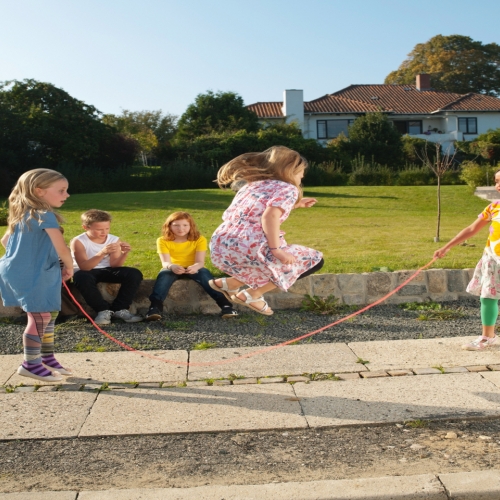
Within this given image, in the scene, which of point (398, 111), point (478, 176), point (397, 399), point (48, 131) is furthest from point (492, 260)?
point (398, 111)

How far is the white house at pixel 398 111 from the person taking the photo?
5694 centimetres

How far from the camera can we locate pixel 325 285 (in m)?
8.31

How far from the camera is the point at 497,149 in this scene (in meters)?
44.9

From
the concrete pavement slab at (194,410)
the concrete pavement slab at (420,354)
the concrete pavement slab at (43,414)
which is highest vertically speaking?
the concrete pavement slab at (43,414)

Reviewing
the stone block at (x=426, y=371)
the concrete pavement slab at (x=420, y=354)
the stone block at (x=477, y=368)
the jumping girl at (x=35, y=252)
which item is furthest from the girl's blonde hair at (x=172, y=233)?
the stone block at (x=477, y=368)

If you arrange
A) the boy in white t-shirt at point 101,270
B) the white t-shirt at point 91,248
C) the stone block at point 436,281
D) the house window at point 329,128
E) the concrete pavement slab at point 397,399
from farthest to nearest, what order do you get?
the house window at point 329,128
the stone block at point 436,281
the white t-shirt at point 91,248
the boy in white t-shirt at point 101,270
the concrete pavement slab at point 397,399

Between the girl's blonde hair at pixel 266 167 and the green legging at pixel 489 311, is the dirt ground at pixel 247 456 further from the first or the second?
the green legging at pixel 489 311

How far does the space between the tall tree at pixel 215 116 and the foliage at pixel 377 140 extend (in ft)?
25.4

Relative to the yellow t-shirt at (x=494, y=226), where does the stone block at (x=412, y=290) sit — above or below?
below

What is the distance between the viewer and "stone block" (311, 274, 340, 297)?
827cm

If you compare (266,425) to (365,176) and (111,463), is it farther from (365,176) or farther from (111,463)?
(365,176)

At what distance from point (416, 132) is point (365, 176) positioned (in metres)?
30.2

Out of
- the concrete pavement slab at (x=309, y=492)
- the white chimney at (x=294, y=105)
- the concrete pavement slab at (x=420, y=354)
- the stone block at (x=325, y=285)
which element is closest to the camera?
the concrete pavement slab at (x=309, y=492)

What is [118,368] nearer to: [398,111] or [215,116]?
[215,116]
